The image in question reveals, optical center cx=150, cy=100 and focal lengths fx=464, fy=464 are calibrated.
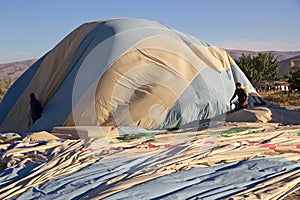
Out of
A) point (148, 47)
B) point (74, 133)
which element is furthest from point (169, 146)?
point (148, 47)

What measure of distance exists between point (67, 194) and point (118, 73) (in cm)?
529

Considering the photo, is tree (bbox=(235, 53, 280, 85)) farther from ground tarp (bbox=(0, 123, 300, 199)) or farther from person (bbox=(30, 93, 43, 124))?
ground tarp (bbox=(0, 123, 300, 199))

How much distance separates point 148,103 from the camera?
8695 mm

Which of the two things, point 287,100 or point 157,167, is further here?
point 287,100

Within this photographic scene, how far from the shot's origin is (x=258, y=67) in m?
24.8

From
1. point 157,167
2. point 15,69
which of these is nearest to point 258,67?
point 157,167

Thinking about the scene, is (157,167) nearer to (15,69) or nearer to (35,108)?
(35,108)

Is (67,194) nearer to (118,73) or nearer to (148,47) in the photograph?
(118,73)

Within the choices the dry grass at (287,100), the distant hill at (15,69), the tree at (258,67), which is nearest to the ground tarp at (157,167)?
the dry grass at (287,100)

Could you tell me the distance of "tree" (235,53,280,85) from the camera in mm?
23594

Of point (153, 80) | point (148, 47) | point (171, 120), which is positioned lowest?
point (171, 120)

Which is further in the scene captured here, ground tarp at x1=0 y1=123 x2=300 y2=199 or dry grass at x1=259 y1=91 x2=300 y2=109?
dry grass at x1=259 y1=91 x2=300 y2=109

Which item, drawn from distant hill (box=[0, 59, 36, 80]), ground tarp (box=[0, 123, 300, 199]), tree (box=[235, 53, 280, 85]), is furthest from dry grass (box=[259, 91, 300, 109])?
distant hill (box=[0, 59, 36, 80])

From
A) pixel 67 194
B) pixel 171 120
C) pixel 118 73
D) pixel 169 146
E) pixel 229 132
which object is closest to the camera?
pixel 67 194
